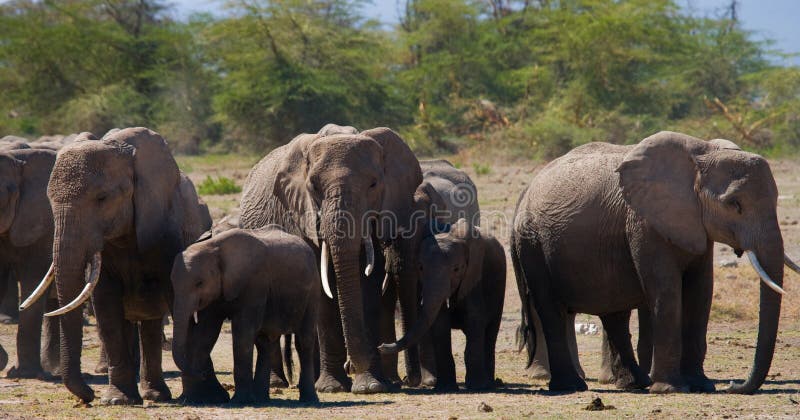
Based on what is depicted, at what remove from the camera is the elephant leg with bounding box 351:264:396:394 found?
31.4 ft

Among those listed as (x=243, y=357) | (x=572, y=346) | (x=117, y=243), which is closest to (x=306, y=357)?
(x=243, y=357)

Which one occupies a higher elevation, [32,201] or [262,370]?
[32,201]

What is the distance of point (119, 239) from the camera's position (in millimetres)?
8742

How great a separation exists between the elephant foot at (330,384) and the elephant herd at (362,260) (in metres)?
0.01

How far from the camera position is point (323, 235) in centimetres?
959

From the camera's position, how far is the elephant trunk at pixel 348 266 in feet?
30.8

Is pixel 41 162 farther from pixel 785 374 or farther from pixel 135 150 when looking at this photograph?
pixel 785 374

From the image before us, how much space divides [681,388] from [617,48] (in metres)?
25.5

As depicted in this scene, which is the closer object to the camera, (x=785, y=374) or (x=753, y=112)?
(x=785, y=374)

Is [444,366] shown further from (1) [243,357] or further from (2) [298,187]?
(1) [243,357]

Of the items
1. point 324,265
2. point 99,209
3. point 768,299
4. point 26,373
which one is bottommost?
point 26,373

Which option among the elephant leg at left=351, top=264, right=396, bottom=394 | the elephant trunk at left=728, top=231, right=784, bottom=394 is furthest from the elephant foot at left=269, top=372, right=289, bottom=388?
the elephant trunk at left=728, top=231, right=784, bottom=394

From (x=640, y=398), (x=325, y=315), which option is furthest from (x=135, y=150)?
(x=640, y=398)

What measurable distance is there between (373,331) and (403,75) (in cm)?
2777
